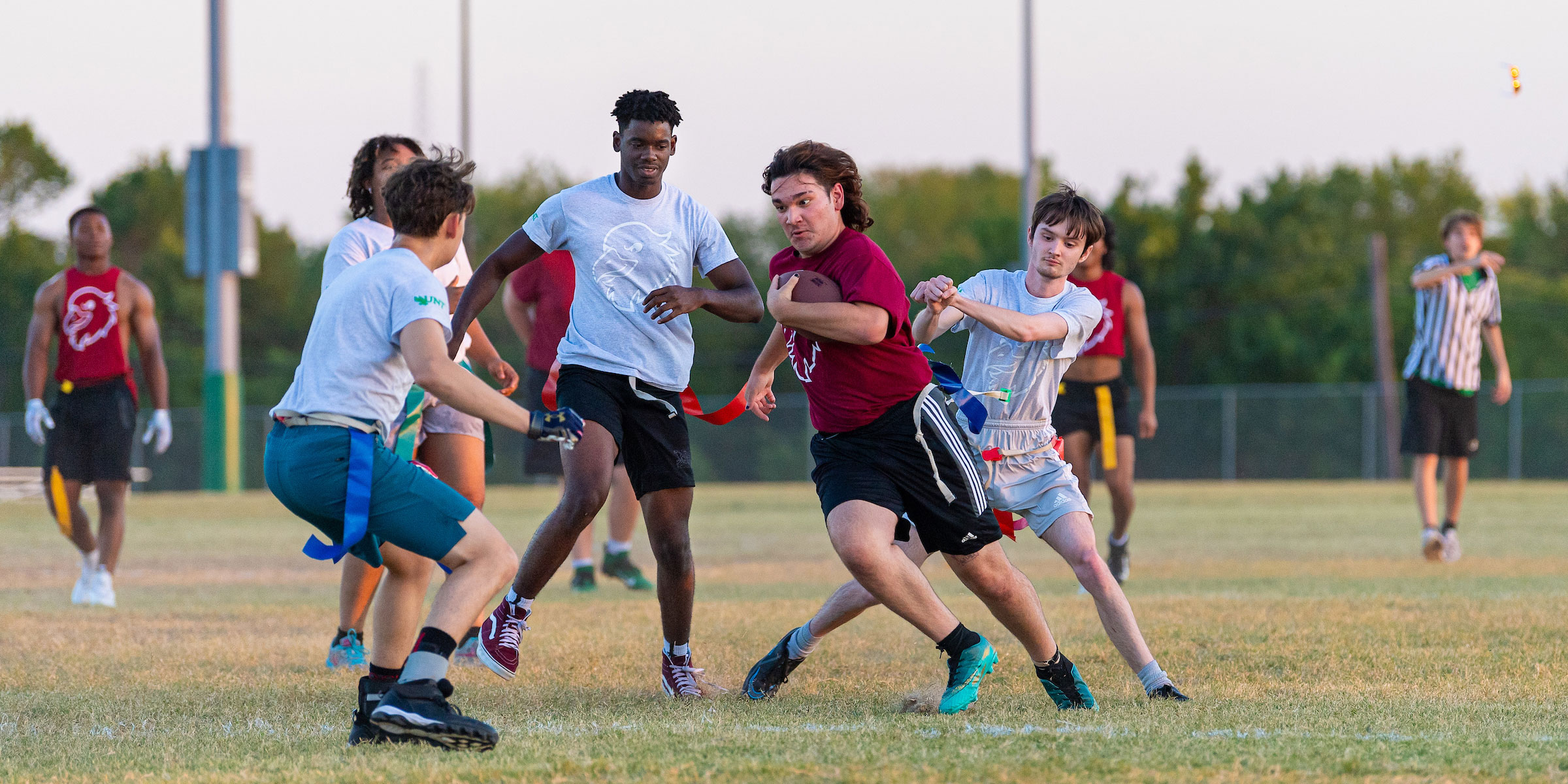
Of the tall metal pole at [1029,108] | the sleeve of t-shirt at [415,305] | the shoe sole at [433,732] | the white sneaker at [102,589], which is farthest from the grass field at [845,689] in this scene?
the tall metal pole at [1029,108]

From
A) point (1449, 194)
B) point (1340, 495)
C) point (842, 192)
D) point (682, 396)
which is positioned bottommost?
point (1340, 495)

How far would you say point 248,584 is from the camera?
1052 centimetres

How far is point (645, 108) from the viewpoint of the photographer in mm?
5461

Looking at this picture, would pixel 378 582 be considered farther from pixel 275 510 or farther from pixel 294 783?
Result: pixel 275 510

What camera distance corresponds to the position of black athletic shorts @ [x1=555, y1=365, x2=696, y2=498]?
5.35 metres

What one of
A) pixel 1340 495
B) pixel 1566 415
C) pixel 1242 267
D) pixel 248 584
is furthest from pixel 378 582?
pixel 1242 267

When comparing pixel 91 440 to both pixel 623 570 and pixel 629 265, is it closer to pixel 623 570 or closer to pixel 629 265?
pixel 623 570

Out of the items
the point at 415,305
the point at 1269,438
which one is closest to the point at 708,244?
the point at 415,305

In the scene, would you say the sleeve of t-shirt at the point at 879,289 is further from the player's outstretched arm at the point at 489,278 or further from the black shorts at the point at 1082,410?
the black shorts at the point at 1082,410

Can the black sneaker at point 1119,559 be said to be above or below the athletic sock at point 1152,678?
below

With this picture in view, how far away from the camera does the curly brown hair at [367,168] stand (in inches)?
246

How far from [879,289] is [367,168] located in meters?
2.54

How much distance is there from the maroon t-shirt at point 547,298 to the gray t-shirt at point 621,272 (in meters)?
3.52

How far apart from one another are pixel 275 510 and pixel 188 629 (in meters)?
12.1
